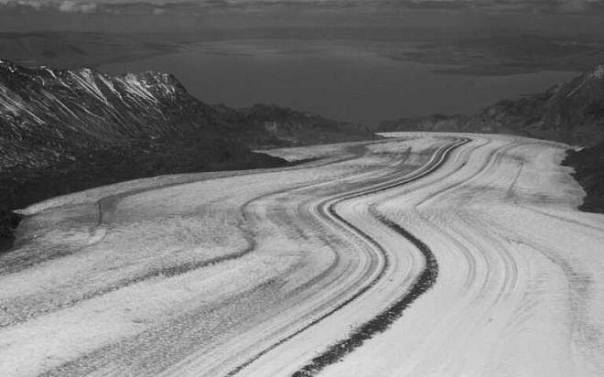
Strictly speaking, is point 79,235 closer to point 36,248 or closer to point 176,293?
point 36,248

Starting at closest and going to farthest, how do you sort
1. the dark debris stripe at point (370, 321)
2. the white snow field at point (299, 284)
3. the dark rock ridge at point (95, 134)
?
1. the dark debris stripe at point (370, 321)
2. the white snow field at point (299, 284)
3. the dark rock ridge at point (95, 134)

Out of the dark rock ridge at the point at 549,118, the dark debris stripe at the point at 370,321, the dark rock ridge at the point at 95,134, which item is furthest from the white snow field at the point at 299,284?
the dark rock ridge at the point at 549,118

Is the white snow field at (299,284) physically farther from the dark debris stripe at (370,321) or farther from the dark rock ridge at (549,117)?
the dark rock ridge at (549,117)

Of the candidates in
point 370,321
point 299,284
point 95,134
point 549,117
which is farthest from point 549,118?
point 370,321

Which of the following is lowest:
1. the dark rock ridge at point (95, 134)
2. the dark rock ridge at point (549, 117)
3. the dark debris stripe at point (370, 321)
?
the dark debris stripe at point (370, 321)

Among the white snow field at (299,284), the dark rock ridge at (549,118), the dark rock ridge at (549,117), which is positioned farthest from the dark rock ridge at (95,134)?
the dark rock ridge at (549,117)

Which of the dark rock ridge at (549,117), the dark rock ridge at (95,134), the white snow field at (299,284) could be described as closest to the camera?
the white snow field at (299,284)

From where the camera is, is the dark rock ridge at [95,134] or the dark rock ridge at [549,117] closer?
the dark rock ridge at [95,134]

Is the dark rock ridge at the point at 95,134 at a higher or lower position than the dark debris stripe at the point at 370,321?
higher
